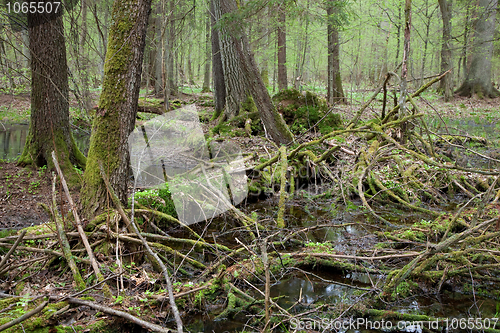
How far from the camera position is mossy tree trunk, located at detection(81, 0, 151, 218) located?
12.4 feet

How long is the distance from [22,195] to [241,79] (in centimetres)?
659

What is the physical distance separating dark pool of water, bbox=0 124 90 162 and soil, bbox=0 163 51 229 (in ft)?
9.61

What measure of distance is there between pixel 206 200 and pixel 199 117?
22.8 ft

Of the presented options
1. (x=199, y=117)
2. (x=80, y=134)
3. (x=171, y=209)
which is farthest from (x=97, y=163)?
(x=80, y=134)

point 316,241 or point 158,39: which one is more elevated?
point 158,39

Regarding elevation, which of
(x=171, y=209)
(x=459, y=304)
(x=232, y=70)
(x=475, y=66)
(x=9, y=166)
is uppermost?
(x=475, y=66)

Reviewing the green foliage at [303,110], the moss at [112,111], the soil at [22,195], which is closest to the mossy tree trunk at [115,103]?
the moss at [112,111]

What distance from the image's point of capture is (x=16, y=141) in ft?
38.9

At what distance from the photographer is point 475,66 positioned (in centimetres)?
1836

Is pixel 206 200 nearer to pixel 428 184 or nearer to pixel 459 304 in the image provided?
pixel 459 304

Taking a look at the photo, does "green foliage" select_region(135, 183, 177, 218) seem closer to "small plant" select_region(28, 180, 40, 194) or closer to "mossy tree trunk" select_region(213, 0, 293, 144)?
"small plant" select_region(28, 180, 40, 194)

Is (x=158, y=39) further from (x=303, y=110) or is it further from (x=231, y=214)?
(x=231, y=214)

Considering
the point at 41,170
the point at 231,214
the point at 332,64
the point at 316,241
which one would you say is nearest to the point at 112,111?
the point at 231,214

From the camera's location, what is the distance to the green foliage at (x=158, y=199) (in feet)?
16.5
